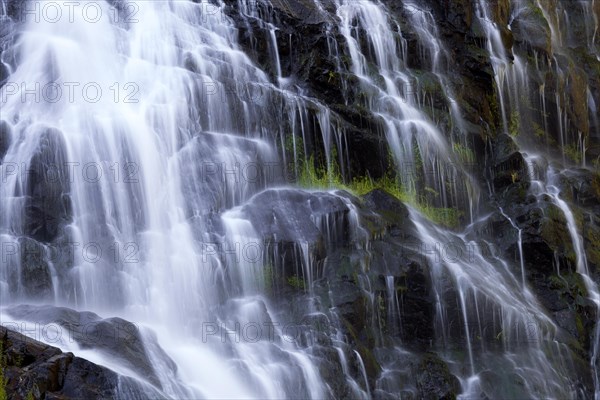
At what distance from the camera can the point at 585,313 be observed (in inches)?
629

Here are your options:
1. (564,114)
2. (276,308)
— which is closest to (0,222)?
(276,308)

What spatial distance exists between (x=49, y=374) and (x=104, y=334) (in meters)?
1.51

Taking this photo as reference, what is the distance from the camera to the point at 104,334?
10844 millimetres

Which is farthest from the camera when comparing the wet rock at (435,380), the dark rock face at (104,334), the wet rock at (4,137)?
the wet rock at (4,137)

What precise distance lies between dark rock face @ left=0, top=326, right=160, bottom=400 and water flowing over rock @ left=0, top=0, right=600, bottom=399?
0.08 ft

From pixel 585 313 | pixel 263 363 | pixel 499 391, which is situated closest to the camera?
pixel 263 363

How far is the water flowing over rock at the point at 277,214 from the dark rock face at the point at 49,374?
0.08 feet

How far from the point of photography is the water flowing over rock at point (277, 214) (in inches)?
492

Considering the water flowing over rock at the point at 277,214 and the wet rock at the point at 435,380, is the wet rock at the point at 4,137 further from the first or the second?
the wet rock at the point at 435,380

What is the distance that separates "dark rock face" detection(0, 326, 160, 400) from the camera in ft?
30.2

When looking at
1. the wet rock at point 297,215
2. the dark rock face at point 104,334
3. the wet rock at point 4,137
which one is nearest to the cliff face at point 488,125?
the wet rock at point 297,215

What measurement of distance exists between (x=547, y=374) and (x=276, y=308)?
475 centimetres

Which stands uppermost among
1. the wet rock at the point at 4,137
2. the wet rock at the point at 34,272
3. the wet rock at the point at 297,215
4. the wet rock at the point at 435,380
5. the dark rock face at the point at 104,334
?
the wet rock at the point at 4,137

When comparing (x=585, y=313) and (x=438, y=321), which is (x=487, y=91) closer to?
(x=585, y=313)
